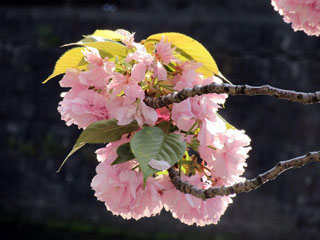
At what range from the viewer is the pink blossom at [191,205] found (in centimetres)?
94

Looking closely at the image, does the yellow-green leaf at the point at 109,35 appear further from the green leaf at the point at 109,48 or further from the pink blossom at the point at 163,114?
the pink blossom at the point at 163,114

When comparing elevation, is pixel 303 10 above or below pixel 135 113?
above

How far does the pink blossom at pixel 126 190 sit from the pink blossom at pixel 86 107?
3.0 inches

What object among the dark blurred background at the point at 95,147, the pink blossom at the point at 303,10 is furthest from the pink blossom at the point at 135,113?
the dark blurred background at the point at 95,147

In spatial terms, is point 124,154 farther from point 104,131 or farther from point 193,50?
point 193,50

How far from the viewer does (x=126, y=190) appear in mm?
922

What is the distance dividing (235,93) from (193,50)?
0.20 m

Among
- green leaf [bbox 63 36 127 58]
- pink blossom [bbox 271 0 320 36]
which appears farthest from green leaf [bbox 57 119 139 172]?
pink blossom [bbox 271 0 320 36]

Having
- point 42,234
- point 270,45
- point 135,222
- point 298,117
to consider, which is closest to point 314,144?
point 298,117

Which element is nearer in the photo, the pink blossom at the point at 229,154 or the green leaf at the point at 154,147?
the green leaf at the point at 154,147

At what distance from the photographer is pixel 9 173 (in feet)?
19.4

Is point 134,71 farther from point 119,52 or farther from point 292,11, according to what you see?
point 292,11

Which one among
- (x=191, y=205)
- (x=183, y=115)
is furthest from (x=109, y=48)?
(x=191, y=205)

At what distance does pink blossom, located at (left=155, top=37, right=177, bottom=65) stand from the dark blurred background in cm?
446
